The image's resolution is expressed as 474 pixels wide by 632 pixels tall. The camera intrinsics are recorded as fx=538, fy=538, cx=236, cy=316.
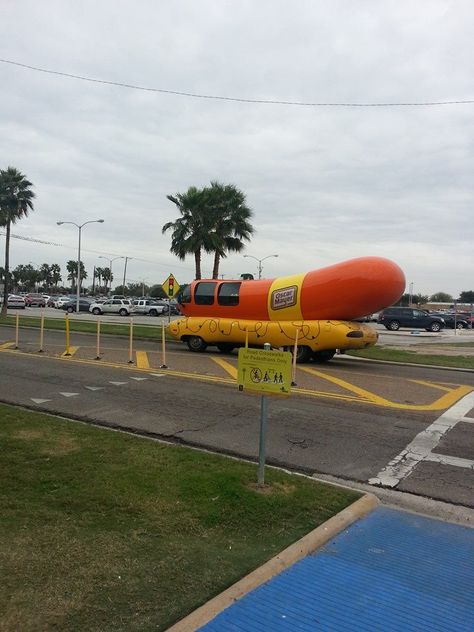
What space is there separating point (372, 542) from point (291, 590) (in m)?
1.02

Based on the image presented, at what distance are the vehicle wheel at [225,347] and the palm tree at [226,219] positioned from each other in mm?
17061

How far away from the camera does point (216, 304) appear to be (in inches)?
660

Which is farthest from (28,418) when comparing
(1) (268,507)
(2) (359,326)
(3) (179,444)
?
(2) (359,326)

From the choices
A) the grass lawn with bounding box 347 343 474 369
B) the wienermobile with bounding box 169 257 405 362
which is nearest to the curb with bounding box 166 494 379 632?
the wienermobile with bounding box 169 257 405 362

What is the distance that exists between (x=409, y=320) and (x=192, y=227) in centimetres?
1761

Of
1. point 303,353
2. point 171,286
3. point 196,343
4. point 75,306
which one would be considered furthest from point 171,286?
point 75,306

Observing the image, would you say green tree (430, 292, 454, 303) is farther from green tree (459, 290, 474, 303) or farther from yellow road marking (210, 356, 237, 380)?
yellow road marking (210, 356, 237, 380)

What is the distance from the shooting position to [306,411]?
872 cm

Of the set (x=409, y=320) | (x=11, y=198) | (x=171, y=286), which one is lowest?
(x=409, y=320)

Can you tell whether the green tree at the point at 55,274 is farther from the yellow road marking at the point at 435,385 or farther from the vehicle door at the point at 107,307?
the yellow road marking at the point at 435,385

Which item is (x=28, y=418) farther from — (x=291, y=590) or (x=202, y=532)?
(x=291, y=590)

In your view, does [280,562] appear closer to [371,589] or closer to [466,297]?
[371,589]

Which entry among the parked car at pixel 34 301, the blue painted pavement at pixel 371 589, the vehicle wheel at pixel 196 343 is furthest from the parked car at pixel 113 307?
the blue painted pavement at pixel 371 589

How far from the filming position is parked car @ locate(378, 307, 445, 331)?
39688 mm
